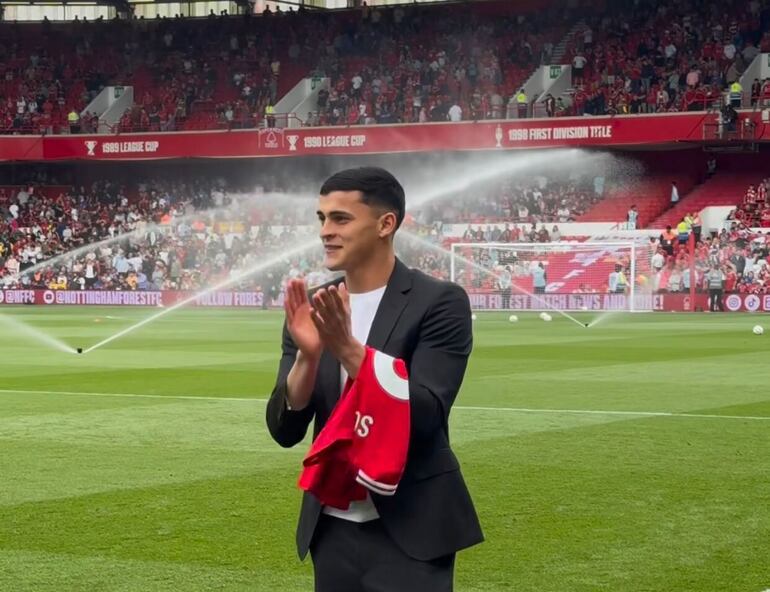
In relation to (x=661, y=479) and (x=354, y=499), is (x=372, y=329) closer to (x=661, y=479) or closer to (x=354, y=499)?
(x=354, y=499)

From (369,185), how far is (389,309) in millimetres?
354

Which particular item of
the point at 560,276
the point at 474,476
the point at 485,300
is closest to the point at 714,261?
the point at 560,276

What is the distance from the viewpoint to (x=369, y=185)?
159 inches

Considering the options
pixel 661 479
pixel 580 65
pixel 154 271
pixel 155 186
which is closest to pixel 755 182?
pixel 580 65

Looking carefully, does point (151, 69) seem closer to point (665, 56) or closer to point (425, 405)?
point (665, 56)

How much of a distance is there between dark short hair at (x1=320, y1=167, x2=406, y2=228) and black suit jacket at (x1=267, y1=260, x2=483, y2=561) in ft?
0.64

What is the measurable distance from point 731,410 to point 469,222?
3373cm

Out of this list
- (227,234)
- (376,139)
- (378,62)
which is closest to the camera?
(376,139)

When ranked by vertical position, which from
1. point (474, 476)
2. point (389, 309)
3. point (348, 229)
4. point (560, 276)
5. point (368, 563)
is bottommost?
point (560, 276)

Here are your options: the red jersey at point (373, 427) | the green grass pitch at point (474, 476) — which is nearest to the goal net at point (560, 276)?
the green grass pitch at point (474, 476)

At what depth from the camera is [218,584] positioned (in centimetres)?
721

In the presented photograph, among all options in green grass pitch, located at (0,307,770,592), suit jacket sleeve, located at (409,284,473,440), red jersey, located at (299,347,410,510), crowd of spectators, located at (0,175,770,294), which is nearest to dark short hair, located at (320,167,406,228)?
suit jacket sleeve, located at (409,284,473,440)

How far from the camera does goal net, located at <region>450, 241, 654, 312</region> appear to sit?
137ft

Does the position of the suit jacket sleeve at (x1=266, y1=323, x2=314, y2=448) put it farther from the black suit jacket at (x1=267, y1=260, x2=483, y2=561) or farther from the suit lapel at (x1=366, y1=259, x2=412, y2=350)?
the suit lapel at (x1=366, y1=259, x2=412, y2=350)
